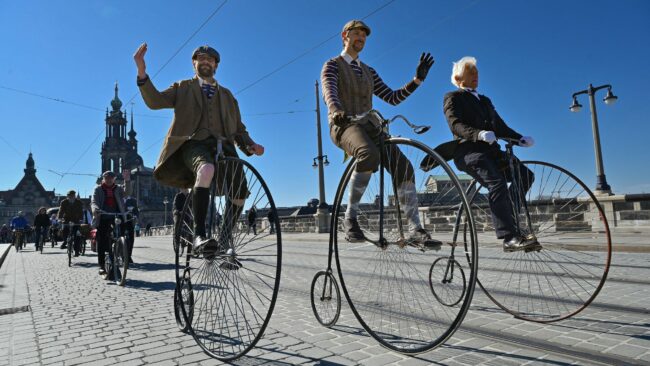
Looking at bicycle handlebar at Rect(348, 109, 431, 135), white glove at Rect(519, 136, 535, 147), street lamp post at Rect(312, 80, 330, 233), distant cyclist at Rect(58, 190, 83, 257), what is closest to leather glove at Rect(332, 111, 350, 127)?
bicycle handlebar at Rect(348, 109, 431, 135)

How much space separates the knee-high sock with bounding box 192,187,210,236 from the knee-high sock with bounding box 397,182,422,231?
1.44 meters

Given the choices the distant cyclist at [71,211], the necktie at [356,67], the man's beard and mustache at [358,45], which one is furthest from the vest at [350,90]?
the distant cyclist at [71,211]

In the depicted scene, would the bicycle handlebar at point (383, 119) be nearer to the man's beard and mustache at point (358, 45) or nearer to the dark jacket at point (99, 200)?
the man's beard and mustache at point (358, 45)

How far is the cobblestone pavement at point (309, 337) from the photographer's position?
121 inches

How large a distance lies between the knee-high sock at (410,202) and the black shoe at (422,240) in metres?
0.06

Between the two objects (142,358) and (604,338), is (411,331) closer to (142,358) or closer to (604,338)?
(604,338)

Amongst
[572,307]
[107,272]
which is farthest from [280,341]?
[107,272]

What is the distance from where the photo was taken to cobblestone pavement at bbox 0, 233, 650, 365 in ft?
10.1

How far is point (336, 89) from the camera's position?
3830mm

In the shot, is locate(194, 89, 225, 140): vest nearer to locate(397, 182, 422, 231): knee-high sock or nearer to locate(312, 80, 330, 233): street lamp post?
locate(397, 182, 422, 231): knee-high sock

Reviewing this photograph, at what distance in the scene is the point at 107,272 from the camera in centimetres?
838

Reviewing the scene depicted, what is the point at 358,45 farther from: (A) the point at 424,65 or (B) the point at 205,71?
(B) the point at 205,71

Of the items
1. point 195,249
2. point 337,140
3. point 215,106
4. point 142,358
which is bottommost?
point 142,358

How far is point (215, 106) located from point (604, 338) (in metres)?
3.48
